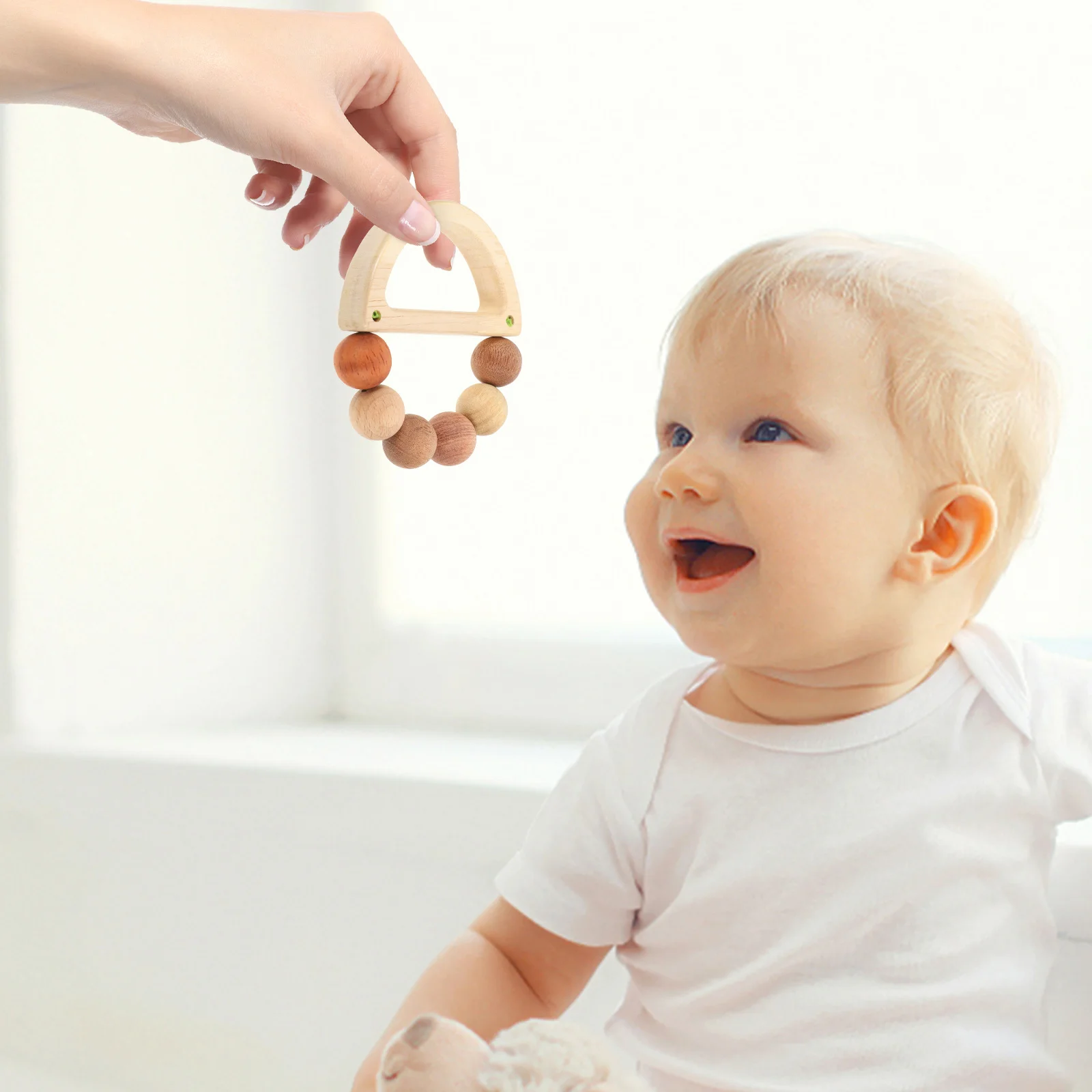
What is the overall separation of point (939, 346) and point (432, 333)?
32 cm

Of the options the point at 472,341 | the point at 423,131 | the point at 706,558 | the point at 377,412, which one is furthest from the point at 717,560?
the point at 472,341

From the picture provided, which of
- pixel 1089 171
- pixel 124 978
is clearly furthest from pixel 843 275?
pixel 124 978

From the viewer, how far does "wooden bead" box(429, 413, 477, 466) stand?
2.90ft

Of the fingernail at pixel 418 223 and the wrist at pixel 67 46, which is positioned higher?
the wrist at pixel 67 46

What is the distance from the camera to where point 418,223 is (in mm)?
829

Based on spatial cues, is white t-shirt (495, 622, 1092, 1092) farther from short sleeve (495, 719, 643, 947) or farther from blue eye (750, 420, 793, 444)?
blue eye (750, 420, 793, 444)

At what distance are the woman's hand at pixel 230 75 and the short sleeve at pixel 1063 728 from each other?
476mm

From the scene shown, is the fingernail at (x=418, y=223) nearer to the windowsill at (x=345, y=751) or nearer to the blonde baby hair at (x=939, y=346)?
the blonde baby hair at (x=939, y=346)

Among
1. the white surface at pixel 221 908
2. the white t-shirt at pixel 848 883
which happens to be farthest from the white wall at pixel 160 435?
the white t-shirt at pixel 848 883

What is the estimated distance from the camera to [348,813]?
3.95ft

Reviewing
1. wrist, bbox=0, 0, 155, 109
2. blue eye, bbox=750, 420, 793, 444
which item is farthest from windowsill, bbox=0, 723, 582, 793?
wrist, bbox=0, 0, 155, 109

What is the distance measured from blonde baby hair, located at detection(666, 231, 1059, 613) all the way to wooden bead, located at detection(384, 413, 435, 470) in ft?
0.57

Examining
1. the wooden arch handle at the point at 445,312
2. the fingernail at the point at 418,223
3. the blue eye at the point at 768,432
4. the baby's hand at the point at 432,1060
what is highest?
the fingernail at the point at 418,223

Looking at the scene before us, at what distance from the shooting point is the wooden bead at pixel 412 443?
0.86 m
